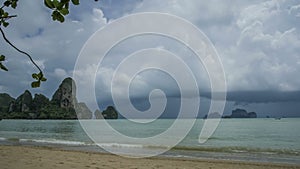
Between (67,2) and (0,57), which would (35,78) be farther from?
(67,2)

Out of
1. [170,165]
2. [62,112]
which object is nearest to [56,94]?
[62,112]

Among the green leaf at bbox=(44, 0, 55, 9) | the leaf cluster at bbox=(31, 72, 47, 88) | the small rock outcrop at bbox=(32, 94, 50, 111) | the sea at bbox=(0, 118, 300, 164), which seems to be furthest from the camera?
the small rock outcrop at bbox=(32, 94, 50, 111)

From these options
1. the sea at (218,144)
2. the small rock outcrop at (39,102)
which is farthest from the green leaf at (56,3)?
the small rock outcrop at (39,102)

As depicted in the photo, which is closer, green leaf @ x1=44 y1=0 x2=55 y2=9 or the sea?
green leaf @ x1=44 y1=0 x2=55 y2=9

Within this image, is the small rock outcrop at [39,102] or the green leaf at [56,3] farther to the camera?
the small rock outcrop at [39,102]

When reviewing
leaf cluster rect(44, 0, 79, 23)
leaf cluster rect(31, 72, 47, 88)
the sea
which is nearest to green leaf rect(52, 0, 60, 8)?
leaf cluster rect(44, 0, 79, 23)

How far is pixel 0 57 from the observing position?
4.45 feet

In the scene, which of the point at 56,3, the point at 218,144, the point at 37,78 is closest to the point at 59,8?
the point at 56,3

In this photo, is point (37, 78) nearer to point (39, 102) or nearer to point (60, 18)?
point (60, 18)

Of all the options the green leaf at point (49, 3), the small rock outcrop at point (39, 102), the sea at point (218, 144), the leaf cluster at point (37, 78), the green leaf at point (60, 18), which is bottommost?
the sea at point (218, 144)

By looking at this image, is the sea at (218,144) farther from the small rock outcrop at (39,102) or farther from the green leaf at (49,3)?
the small rock outcrop at (39,102)

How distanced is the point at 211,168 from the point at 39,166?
18.9 feet

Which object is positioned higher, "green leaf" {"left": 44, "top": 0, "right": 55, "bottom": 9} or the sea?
"green leaf" {"left": 44, "top": 0, "right": 55, "bottom": 9}

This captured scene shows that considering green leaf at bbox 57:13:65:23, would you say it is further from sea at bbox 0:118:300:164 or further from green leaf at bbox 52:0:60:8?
sea at bbox 0:118:300:164
